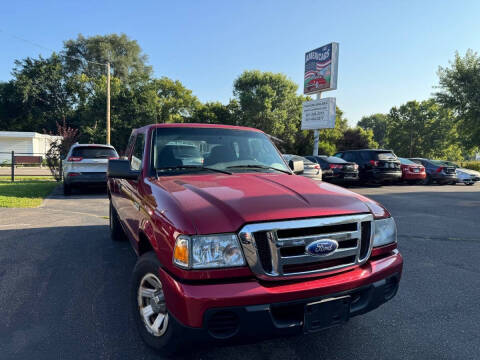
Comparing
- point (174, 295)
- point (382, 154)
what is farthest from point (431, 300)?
point (382, 154)

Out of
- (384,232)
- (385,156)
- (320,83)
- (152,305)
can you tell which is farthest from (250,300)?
(320,83)

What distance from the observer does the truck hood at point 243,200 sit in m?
1.95

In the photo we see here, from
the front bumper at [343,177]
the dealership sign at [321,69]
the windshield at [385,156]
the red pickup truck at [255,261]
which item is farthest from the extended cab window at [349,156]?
the red pickup truck at [255,261]

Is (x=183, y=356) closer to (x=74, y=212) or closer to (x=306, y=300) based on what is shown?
(x=306, y=300)

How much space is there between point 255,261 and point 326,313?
22.0 inches

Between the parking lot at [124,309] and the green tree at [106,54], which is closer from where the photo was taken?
the parking lot at [124,309]

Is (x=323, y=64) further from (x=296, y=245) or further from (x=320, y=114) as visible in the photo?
(x=296, y=245)

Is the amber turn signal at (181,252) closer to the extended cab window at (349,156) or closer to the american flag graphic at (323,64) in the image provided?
the extended cab window at (349,156)

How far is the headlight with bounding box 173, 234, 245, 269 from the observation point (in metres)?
1.89

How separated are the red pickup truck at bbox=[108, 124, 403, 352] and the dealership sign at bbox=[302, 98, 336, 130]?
2130cm

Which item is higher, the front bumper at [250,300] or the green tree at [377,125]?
the green tree at [377,125]

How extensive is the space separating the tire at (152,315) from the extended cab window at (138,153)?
1.28 metres

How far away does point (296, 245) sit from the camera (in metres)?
1.97

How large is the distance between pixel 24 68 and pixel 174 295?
59093 mm
